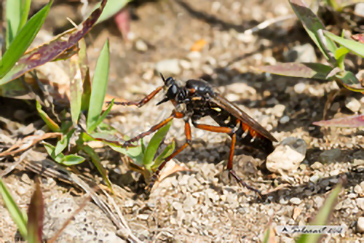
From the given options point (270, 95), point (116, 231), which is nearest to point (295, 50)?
point (270, 95)

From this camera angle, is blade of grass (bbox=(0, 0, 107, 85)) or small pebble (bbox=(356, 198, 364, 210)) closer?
small pebble (bbox=(356, 198, 364, 210))

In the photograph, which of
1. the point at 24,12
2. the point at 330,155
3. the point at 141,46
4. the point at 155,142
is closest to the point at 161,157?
the point at 155,142

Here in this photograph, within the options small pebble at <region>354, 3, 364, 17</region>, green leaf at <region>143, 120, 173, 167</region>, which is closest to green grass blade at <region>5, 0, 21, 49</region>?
green leaf at <region>143, 120, 173, 167</region>

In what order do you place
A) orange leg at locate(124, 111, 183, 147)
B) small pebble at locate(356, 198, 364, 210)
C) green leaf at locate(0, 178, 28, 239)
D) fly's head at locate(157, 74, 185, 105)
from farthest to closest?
fly's head at locate(157, 74, 185, 105) < orange leg at locate(124, 111, 183, 147) < small pebble at locate(356, 198, 364, 210) < green leaf at locate(0, 178, 28, 239)

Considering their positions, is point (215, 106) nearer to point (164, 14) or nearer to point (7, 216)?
point (7, 216)

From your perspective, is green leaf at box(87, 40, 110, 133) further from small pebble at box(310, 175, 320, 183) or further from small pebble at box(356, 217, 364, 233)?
small pebble at box(356, 217, 364, 233)

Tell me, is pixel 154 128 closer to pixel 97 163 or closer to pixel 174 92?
pixel 174 92
